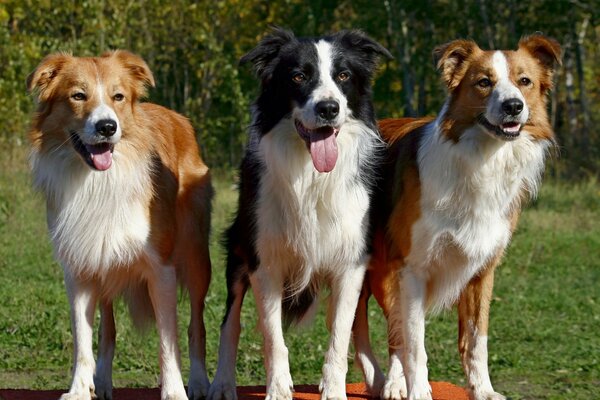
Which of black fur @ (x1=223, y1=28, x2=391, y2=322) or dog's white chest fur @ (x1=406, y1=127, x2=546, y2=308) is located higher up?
black fur @ (x1=223, y1=28, x2=391, y2=322)

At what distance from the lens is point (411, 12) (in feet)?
82.3

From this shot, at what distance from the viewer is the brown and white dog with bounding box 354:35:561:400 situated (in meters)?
6.24

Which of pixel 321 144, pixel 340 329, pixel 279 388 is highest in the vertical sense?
pixel 321 144

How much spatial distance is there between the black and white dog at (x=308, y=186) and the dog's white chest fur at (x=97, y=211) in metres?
0.67

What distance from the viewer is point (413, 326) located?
6.42m

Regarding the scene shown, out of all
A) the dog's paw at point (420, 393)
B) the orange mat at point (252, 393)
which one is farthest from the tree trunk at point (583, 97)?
the dog's paw at point (420, 393)

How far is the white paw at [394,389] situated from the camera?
6.75 metres

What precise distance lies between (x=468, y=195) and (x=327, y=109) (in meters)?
1.03

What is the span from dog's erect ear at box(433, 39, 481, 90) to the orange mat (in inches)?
79.1

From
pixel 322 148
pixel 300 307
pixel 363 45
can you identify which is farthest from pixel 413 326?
pixel 363 45

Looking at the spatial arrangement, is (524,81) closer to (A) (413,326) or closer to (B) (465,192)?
(B) (465,192)

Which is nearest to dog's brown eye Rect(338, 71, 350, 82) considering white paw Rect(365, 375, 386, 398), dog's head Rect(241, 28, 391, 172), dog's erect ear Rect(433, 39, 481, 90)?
dog's head Rect(241, 28, 391, 172)

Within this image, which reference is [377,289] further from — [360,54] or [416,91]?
[416,91]

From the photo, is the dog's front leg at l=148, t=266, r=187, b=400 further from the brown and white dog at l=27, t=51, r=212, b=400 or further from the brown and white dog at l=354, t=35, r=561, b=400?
the brown and white dog at l=354, t=35, r=561, b=400
